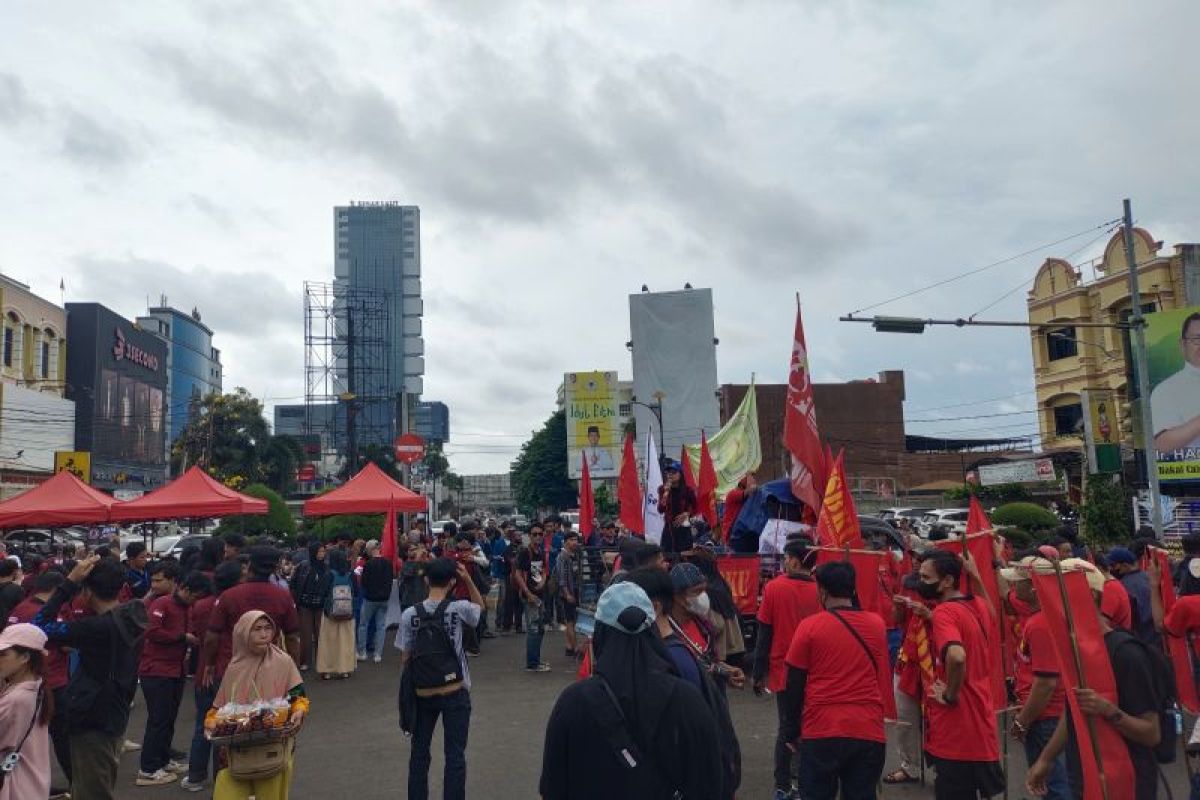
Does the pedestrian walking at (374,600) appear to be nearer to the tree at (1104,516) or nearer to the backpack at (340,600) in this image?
the backpack at (340,600)

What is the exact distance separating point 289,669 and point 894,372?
62.1m

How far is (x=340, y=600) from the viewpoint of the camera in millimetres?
11945

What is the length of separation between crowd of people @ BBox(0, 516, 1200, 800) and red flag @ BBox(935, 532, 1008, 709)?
0.40ft

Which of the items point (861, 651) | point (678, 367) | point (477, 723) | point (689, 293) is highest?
point (689, 293)

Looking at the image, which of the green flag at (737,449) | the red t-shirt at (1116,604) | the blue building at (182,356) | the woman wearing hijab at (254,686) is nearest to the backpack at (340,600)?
the woman wearing hijab at (254,686)

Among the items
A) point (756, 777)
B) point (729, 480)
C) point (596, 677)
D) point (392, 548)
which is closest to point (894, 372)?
point (729, 480)

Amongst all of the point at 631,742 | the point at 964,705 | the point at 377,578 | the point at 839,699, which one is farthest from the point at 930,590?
the point at 377,578

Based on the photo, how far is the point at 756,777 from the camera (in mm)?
7227

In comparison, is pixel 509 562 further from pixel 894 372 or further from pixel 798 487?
pixel 894 372

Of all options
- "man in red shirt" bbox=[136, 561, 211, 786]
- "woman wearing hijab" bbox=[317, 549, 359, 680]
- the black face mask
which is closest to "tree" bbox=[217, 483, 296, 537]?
"woman wearing hijab" bbox=[317, 549, 359, 680]

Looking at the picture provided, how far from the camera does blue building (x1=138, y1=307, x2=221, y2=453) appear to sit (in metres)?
96.7

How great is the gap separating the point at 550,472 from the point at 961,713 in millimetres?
64978

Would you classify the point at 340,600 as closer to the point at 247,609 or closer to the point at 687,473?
the point at 247,609

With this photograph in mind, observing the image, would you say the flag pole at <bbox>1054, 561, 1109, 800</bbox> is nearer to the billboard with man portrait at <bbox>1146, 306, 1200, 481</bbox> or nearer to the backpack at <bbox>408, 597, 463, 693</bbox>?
the backpack at <bbox>408, 597, 463, 693</bbox>
